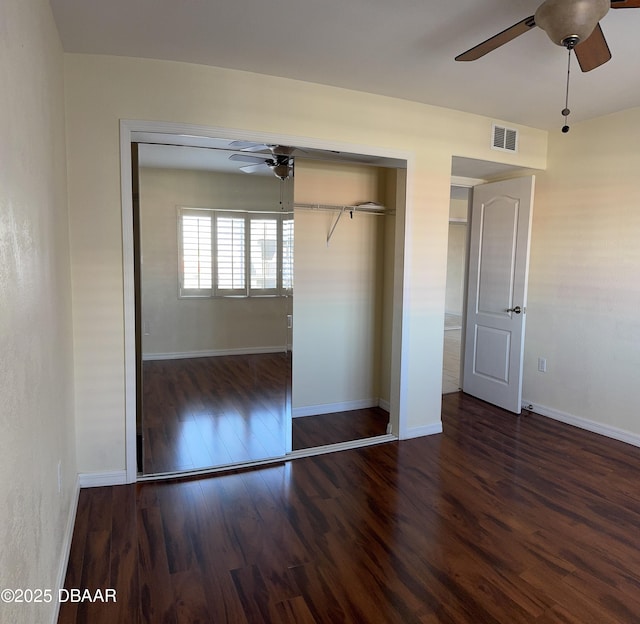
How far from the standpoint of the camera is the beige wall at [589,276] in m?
3.56

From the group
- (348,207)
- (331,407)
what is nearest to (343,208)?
(348,207)

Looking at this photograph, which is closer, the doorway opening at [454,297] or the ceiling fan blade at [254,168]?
the ceiling fan blade at [254,168]

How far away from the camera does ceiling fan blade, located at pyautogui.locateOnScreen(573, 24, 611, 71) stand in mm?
1850

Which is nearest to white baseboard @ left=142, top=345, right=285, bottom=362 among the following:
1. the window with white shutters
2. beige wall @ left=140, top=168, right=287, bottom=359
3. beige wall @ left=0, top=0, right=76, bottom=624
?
beige wall @ left=140, top=168, right=287, bottom=359

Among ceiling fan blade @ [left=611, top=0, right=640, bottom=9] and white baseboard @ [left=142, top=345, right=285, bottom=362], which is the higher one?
ceiling fan blade @ [left=611, top=0, right=640, bottom=9]

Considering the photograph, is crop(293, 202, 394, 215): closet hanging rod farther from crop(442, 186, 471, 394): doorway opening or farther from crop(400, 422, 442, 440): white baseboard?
crop(400, 422, 442, 440): white baseboard

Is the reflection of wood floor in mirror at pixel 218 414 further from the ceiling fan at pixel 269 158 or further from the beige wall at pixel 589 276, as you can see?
the beige wall at pixel 589 276

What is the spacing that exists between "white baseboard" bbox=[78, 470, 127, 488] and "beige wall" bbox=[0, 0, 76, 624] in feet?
1.39

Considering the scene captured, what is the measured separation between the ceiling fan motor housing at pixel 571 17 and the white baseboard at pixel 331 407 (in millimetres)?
3182

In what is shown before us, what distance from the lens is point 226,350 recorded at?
338 centimetres

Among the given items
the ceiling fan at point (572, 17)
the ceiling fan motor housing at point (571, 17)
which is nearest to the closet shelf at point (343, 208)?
the ceiling fan at point (572, 17)

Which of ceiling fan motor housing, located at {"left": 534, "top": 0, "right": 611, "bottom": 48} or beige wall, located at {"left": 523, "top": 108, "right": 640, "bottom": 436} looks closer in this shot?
ceiling fan motor housing, located at {"left": 534, "top": 0, "right": 611, "bottom": 48}

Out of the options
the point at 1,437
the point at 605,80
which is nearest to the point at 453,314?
the point at 605,80

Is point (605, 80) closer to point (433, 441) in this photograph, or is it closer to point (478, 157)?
point (478, 157)
